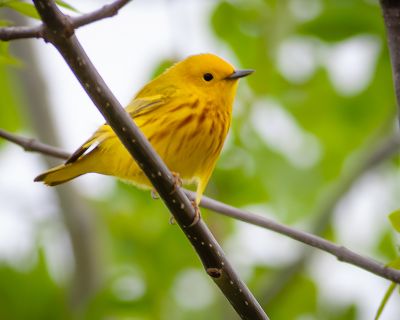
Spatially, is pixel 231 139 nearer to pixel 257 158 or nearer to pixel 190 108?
pixel 257 158

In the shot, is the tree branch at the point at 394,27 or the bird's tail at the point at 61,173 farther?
the bird's tail at the point at 61,173

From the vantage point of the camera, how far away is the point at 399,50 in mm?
2373

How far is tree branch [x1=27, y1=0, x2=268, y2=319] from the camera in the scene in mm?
1933

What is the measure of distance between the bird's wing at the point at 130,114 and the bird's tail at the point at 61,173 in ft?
0.37

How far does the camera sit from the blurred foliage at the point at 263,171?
528 cm

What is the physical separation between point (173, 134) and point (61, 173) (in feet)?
2.02

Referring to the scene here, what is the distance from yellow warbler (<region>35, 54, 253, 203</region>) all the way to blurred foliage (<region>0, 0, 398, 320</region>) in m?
1.53

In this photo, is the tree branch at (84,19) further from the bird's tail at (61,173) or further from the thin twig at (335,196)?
the thin twig at (335,196)

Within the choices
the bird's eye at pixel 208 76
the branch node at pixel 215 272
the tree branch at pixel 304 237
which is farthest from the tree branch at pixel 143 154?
the bird's eye at pixel 208 76

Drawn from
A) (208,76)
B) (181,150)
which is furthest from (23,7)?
(208,76)

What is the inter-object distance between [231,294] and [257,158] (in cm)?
344

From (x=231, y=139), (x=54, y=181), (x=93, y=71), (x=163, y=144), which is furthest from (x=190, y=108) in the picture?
(x=231, y=139)

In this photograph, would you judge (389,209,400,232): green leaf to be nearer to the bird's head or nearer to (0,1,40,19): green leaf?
(0,1,40,19): green leaf

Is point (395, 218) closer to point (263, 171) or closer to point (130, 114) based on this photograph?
point (130, 114)
